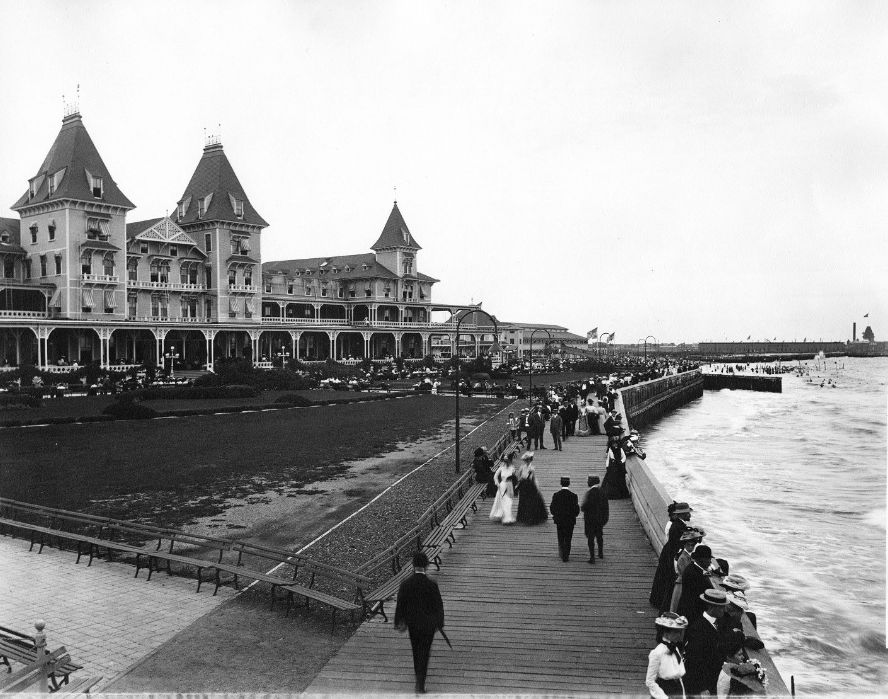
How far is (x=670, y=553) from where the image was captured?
8.45 metres

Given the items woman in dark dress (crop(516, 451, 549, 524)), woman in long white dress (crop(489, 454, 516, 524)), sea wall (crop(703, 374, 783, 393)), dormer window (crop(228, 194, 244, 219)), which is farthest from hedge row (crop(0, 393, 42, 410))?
sea wall (crop(703, 374, 783, 393))

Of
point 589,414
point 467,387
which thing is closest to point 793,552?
point 589,414

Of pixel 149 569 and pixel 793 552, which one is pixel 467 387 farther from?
pixel 149 569

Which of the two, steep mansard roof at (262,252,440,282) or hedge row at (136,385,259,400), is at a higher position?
steep mansard roof at (262,252,440,282)

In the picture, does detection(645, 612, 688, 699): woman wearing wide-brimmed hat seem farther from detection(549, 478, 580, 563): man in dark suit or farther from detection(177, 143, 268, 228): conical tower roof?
detection(177, 143, 268, 228): conical tower roof

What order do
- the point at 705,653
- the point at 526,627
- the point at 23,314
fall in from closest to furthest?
the point at 705,653
the point at 526,627
the point at 23,314

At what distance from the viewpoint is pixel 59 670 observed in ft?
24.4

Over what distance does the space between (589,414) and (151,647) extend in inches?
839

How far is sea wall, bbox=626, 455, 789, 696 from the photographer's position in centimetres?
715

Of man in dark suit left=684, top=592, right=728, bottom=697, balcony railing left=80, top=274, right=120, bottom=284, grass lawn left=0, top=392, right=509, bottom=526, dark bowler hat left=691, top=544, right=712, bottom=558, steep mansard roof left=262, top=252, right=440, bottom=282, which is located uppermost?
steep mansard roof left=262, top=252, right=440, bottom=282

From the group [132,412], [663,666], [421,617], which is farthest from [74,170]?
[663,666]

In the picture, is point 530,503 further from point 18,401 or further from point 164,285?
point 164,285

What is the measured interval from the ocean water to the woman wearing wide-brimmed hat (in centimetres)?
743

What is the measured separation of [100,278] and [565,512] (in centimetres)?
5670
